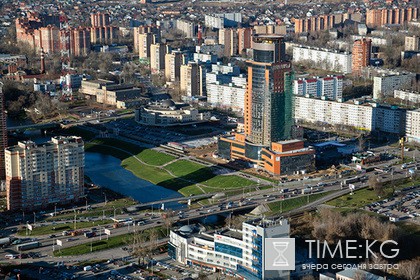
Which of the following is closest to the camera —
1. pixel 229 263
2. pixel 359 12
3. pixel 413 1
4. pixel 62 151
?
pixel 229 263

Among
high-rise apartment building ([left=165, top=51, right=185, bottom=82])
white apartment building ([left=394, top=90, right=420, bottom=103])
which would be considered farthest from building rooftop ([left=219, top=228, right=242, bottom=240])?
high-rise apartment building ([left=165, top=51, right=185, bottom=82])

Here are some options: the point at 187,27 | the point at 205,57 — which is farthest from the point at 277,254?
the point at 187,27

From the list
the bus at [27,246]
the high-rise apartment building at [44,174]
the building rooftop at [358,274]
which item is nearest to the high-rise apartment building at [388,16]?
the high-rise apartment building at [44,174]

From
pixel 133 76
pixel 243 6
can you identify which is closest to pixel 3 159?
pixel 133 76

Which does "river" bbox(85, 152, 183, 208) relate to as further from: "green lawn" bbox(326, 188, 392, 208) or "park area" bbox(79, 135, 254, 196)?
"green lawn" bbox(326, 188, 392, 208)

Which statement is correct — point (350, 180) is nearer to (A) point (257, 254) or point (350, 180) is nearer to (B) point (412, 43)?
(A) point (257, 254)

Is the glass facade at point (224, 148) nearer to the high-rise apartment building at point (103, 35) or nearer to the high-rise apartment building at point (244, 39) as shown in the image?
the high-rise apartment building at point (244, 39)

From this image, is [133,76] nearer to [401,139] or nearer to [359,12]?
[401,139]

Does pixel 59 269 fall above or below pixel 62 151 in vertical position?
below
